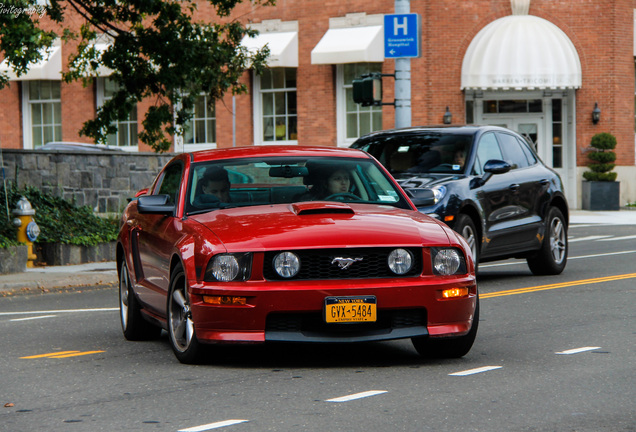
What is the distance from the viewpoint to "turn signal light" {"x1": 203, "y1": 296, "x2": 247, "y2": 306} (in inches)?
272

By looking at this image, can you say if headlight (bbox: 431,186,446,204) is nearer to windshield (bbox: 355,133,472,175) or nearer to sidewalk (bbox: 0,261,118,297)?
windshield (bbox: 355,133,472,175)

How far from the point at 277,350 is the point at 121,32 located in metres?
11.3

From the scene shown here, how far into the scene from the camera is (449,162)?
12836 mm

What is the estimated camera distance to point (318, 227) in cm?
716

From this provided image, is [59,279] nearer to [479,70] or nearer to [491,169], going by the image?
[491,169]

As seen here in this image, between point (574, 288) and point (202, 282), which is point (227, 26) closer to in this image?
point (574, 288)

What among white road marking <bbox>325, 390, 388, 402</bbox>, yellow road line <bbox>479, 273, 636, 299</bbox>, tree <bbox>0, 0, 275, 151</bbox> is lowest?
yellow road line <bbox>479, 273, 636, 299</bbox>

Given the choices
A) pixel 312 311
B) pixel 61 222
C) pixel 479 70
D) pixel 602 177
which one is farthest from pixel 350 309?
pixel 602 177

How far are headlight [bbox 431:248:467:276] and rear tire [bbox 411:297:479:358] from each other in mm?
362

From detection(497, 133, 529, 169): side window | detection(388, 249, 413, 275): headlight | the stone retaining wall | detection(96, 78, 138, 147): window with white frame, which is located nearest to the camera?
detection(388, 249, 413, 275): headlight

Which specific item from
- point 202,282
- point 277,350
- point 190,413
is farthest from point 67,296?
point 190,413

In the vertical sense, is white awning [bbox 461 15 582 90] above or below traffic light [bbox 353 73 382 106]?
above

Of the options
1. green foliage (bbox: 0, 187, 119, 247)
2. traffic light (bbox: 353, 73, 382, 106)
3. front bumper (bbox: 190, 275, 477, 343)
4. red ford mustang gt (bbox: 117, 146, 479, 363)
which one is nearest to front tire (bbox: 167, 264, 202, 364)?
red ford mustang gt (bbox: 117, 146, 479, 363)

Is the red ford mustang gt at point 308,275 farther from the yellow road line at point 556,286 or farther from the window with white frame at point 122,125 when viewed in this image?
the window with white frame at point 122,125
